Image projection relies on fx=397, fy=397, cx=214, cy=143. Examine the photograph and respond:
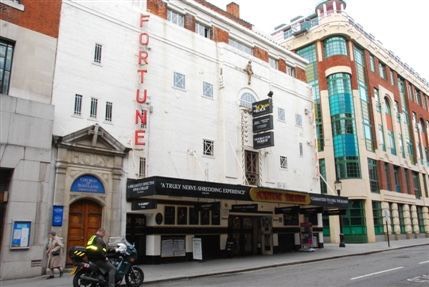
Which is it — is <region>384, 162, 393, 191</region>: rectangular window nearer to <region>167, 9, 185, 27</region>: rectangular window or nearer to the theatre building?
the theatre building

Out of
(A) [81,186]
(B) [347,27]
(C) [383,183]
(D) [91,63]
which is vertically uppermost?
(B) [347,27]

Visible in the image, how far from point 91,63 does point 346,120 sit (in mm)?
26810

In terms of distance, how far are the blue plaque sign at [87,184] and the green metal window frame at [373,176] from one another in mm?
27700

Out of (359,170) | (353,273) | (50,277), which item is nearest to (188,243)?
(50,277)

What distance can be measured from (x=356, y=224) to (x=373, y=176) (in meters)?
5.15

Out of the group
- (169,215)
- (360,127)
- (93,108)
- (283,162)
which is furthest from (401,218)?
(93,108)

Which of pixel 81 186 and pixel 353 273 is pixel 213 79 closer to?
pixel 81 186

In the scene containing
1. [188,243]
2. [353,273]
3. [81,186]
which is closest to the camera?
[353,273]

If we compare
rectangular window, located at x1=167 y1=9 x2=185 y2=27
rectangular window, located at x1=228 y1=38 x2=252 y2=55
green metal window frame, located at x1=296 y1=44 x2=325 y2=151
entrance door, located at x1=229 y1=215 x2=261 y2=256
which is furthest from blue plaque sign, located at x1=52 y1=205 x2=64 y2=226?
green metal window frame, located at x1=296 y1=44 x2=325 y2=151

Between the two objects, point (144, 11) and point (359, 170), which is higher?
point (144, 11)

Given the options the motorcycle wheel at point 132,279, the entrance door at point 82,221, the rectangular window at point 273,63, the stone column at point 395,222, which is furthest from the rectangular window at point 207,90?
the stone column at point 395,222

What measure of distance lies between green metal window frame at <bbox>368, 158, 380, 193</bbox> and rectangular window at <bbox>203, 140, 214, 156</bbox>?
2066 centimetres

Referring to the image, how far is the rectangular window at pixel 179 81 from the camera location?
21508mm

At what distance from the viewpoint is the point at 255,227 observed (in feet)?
81.0
